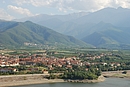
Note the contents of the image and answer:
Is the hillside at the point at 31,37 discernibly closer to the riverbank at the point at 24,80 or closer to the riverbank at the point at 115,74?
the riverbank at the point at 115,74

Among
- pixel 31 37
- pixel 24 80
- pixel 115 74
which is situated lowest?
pixel 24 80

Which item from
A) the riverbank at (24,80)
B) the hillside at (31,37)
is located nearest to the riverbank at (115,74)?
the riverbank at (24,80)

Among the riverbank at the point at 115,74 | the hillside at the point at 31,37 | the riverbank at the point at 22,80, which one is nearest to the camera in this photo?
the riverbank at the point at 22,80

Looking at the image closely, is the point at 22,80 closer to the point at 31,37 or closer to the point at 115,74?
the point at 115,74

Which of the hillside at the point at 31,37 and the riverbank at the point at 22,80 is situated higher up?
the hillside at the point at 31,37

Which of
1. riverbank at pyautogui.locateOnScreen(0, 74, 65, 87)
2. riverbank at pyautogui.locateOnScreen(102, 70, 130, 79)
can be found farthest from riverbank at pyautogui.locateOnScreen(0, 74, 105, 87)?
riverbank at pyautogui.locateOnScreen(102, 70, 130, 79)

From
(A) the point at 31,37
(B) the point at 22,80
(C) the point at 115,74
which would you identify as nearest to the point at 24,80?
(B) the point at 22,80

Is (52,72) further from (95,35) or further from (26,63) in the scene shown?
(95,35)

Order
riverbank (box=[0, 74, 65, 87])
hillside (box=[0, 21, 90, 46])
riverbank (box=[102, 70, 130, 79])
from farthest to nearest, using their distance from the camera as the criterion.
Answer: hillside (box=[0, 21, 90, 46]) < riverbank (box=[102, 70, 130, 79]) < riverbank (box=[0, 74, 65, 87])

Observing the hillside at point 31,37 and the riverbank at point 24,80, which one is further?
the hillside at point 31,37

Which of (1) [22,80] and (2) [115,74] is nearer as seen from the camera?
(1) [22,80]

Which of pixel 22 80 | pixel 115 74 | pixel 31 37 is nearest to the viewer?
pixel 22 80

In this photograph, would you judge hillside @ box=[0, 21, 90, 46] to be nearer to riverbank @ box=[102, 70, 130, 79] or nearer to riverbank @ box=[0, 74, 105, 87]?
riverbank @ box=[102, 70, 130, 79]
